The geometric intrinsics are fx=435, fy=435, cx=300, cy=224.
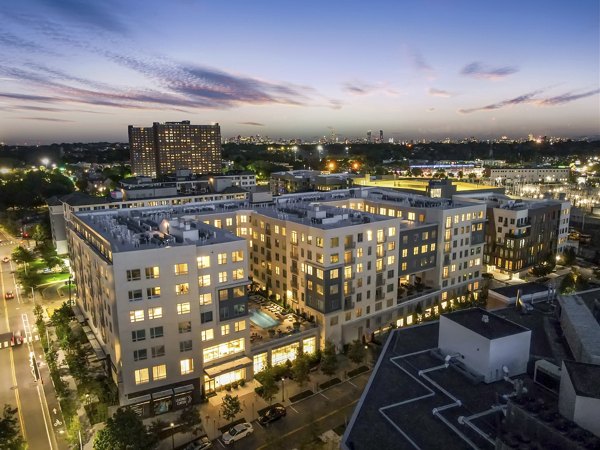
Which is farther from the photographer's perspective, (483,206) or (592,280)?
(592,280)

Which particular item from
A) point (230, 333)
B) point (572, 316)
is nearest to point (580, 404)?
point (572, 316)

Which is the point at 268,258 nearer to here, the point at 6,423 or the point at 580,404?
the point at 6,423

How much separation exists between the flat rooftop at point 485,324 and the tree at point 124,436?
25.9 metres

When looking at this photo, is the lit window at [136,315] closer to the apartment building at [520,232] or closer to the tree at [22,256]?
the apartment building at [520,232]

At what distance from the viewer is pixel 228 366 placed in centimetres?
4619

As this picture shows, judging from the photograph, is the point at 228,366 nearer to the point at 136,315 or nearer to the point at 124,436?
the point at 136,315

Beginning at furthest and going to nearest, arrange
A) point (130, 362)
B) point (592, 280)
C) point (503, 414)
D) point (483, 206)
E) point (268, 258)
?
1. point (592, 280)
2. point (483, 206)
3. point (268, 258)
4. point (130, 362)
5. point (503, 414)

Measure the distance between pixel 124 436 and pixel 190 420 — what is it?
6289 mm

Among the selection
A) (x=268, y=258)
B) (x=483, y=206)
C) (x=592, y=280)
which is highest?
(x=483, y=206)

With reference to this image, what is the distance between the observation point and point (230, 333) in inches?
1852

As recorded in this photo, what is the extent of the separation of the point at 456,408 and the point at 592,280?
68.9 meters

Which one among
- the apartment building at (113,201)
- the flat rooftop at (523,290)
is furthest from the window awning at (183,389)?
the apartment building at (113,201)

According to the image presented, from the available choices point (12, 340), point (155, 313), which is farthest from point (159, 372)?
point (12, 340)

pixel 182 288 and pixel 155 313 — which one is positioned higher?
pixel 182 288
